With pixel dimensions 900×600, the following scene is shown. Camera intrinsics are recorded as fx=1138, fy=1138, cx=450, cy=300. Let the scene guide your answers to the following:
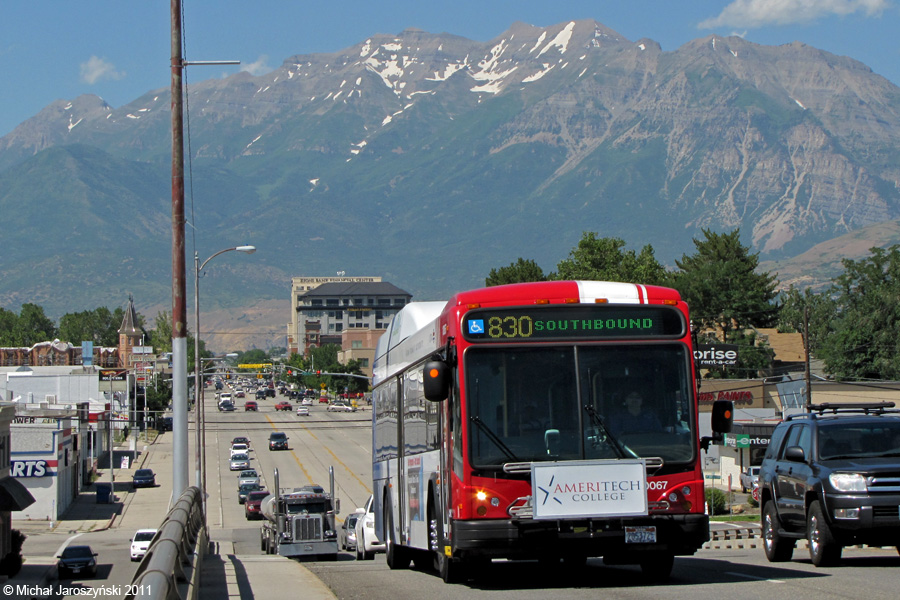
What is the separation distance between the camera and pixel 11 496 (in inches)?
1503

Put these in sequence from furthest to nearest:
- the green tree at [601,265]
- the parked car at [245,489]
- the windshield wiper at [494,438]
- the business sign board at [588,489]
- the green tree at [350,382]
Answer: the green tree at [350,382], the green tree at [601,265], the parked car at [245,489], the windshield wiper at [494,438], the business sign board at [588,489]

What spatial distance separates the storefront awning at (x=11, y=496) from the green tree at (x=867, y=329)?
6602cm

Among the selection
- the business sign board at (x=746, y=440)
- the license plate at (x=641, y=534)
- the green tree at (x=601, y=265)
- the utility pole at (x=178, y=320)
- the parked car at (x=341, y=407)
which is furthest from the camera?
the parked car at (x=341, y=407)

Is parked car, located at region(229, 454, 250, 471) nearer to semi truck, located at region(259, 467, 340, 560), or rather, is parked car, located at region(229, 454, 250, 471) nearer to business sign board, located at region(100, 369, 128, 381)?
business sign board, located at region(100, 369, 128, 381)

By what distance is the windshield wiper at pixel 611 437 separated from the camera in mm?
12938

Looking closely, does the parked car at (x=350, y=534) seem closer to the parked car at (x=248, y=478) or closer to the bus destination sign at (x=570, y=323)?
the parked car at (x=248, y=478)

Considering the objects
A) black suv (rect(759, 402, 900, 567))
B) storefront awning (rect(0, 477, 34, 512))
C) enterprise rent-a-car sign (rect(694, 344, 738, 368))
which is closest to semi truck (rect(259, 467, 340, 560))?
storefront awning (rect(0, 477, 34, 512))

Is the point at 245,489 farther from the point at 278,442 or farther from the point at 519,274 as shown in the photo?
the point at 519,274

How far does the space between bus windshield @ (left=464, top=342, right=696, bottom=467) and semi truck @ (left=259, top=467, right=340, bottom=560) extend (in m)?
26.7

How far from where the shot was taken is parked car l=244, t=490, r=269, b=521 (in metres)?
59.1

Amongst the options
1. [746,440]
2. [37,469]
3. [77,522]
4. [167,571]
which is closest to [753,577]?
[167,571]

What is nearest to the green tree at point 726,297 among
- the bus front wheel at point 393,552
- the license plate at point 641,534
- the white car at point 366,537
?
the white car at point 366,537

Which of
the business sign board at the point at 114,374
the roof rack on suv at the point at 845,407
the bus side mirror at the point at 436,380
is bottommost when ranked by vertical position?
the roof rack on suv at the point at 845,407

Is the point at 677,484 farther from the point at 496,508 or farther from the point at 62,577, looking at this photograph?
the point at 62,577
